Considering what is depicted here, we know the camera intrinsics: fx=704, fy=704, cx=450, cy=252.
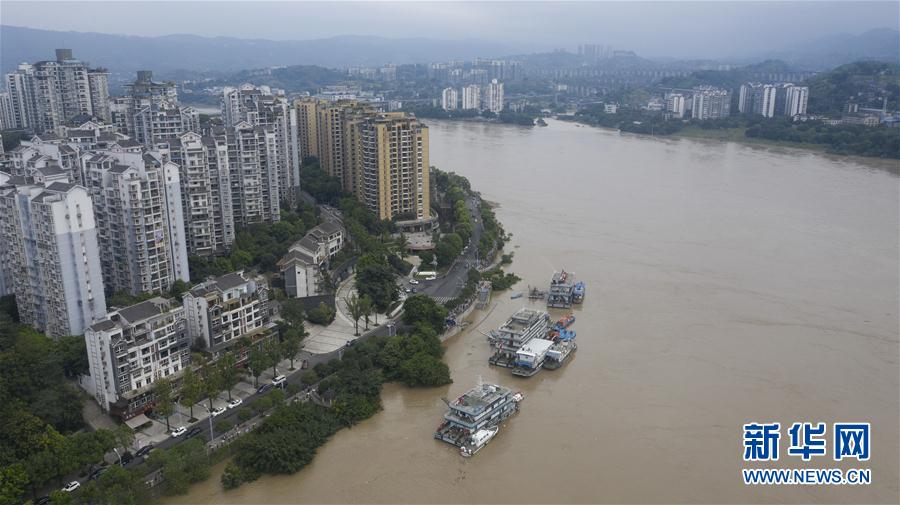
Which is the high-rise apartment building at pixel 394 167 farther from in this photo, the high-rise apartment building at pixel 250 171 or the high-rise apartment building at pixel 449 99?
the high-rise apartment building at pixel 449 99

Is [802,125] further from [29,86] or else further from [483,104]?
[29,86]

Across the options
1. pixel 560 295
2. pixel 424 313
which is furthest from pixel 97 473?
pixel 560 295

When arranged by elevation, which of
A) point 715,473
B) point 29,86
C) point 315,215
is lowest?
point 715,473

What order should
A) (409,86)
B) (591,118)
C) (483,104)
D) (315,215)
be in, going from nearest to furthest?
(315,215)
(591,118)
(483,104)
(409,86)

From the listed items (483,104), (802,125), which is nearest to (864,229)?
(802,125)

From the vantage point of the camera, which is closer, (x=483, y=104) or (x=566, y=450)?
(x=566, y=450)

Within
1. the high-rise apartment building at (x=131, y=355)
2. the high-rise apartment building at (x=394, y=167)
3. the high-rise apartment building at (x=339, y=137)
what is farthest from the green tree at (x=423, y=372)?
the high-rise apartment building at (x=339, y=137)
